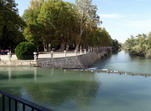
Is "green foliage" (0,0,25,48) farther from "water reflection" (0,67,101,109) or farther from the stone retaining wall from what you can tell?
"water reflection" (0,67,101,109)

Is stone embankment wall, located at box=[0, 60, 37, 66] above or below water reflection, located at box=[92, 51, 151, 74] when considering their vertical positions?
above

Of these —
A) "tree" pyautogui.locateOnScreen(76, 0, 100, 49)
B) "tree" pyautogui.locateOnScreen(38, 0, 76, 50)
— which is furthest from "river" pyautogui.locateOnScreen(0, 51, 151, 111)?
"tree" pyautogui.locateOnScreen(76, 0, 100, 49)

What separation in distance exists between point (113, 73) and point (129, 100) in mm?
9199

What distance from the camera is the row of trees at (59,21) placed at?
34.6 m

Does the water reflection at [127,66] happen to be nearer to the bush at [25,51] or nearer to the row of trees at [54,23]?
the row of trees at [54,23]

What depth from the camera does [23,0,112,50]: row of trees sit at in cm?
3462

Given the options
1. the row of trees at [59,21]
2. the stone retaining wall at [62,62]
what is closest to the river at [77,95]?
the stone retaining wall at [62,62]

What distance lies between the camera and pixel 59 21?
3528 centimetres

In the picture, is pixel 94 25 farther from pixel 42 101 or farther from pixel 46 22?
pixel 42 101

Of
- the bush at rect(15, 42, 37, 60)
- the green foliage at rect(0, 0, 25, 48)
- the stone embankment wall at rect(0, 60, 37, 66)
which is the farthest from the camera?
the green foliage at rect(0, 0, 25, 48)

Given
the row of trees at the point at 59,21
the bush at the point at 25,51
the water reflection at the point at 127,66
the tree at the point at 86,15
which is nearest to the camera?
the bush at the point at 25,51

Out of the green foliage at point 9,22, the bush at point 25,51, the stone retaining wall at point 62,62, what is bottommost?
the stone retaining wall at point 62,62

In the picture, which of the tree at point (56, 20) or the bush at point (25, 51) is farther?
the tree at point (56, 20)

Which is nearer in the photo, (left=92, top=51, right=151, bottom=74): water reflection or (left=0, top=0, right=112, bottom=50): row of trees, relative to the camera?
(left=92, top=51, right=151, bottom=74): water reflection
